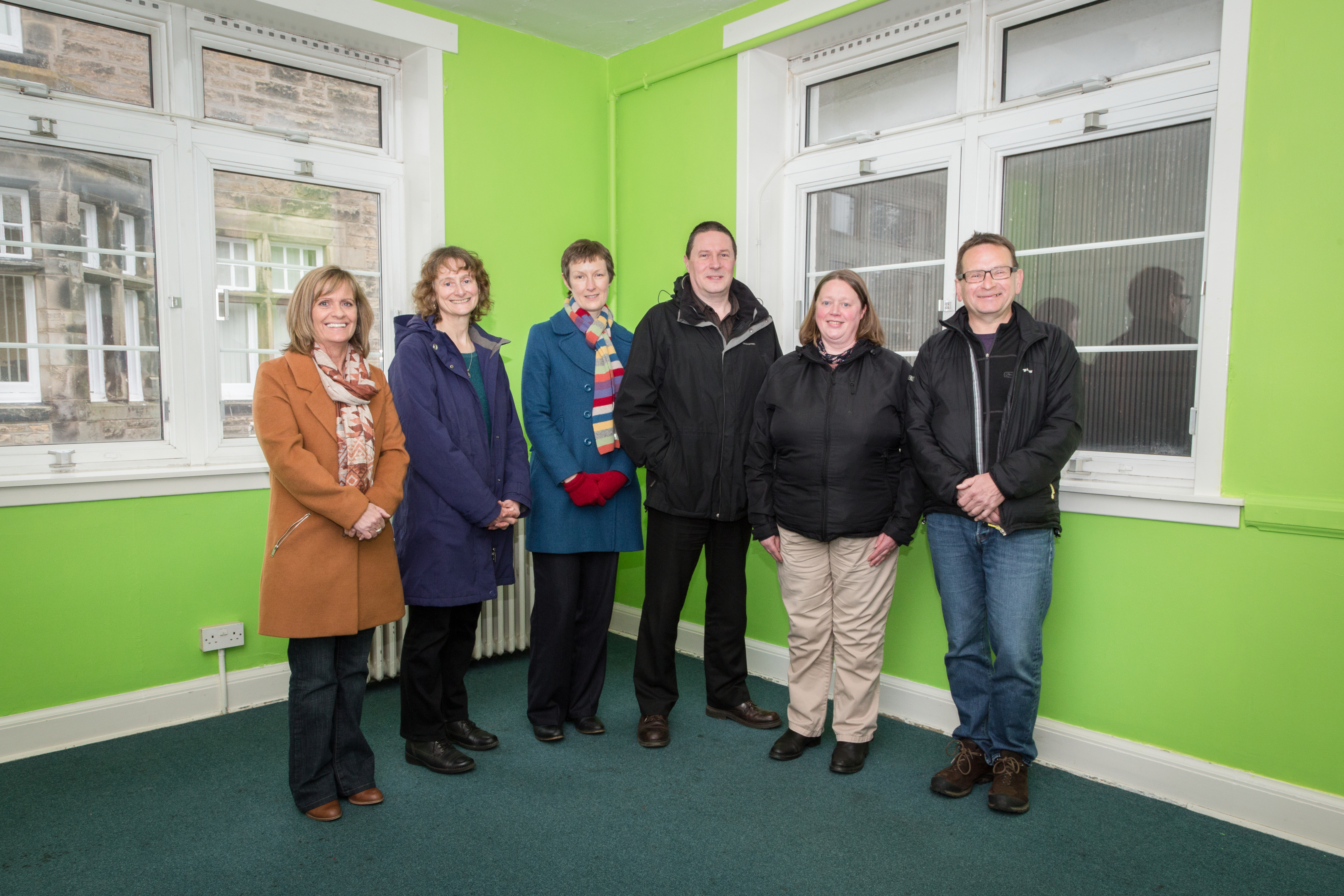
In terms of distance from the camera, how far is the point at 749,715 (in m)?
2.97

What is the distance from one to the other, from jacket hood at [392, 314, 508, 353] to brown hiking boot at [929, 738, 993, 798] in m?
1.88

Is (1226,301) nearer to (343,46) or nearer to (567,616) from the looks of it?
(567,616)

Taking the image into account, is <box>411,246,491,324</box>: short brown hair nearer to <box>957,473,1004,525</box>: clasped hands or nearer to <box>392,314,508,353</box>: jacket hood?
<box>392,314,508,353</box>: jacket hood

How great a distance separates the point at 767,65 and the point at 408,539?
247 cm

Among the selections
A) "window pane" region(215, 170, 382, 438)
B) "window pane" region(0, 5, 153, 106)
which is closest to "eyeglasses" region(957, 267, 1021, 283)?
"window pane" region(215, 170, 382, 438)

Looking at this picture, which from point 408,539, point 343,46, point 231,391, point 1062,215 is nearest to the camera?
point 408,539

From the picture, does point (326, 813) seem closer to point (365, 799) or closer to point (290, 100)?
point (365, 799)

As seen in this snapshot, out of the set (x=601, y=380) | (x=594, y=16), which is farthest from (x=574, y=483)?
(x=594, y=16)

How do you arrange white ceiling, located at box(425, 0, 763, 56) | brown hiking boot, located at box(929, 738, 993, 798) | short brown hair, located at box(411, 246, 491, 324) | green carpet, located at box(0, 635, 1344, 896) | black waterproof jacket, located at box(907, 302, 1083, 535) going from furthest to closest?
white ceiling, located at box(425, 0, 763, 56) < short brown hair, located at box(411, 246, 491, 324) < brown hiking boot, located at box(929, 738, 993, 798) < black waterproof jacket, located at box(907, 302, 1083, 535) < green carpet, located at box(0, 635, 1344, 896)

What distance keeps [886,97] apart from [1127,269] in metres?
1.22

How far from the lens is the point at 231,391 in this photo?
316 cm

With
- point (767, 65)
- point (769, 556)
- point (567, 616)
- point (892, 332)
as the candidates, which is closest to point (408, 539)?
point (567, 616)

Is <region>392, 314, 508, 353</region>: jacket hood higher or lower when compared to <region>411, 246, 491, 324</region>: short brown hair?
lower

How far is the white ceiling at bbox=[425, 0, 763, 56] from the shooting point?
346cm
